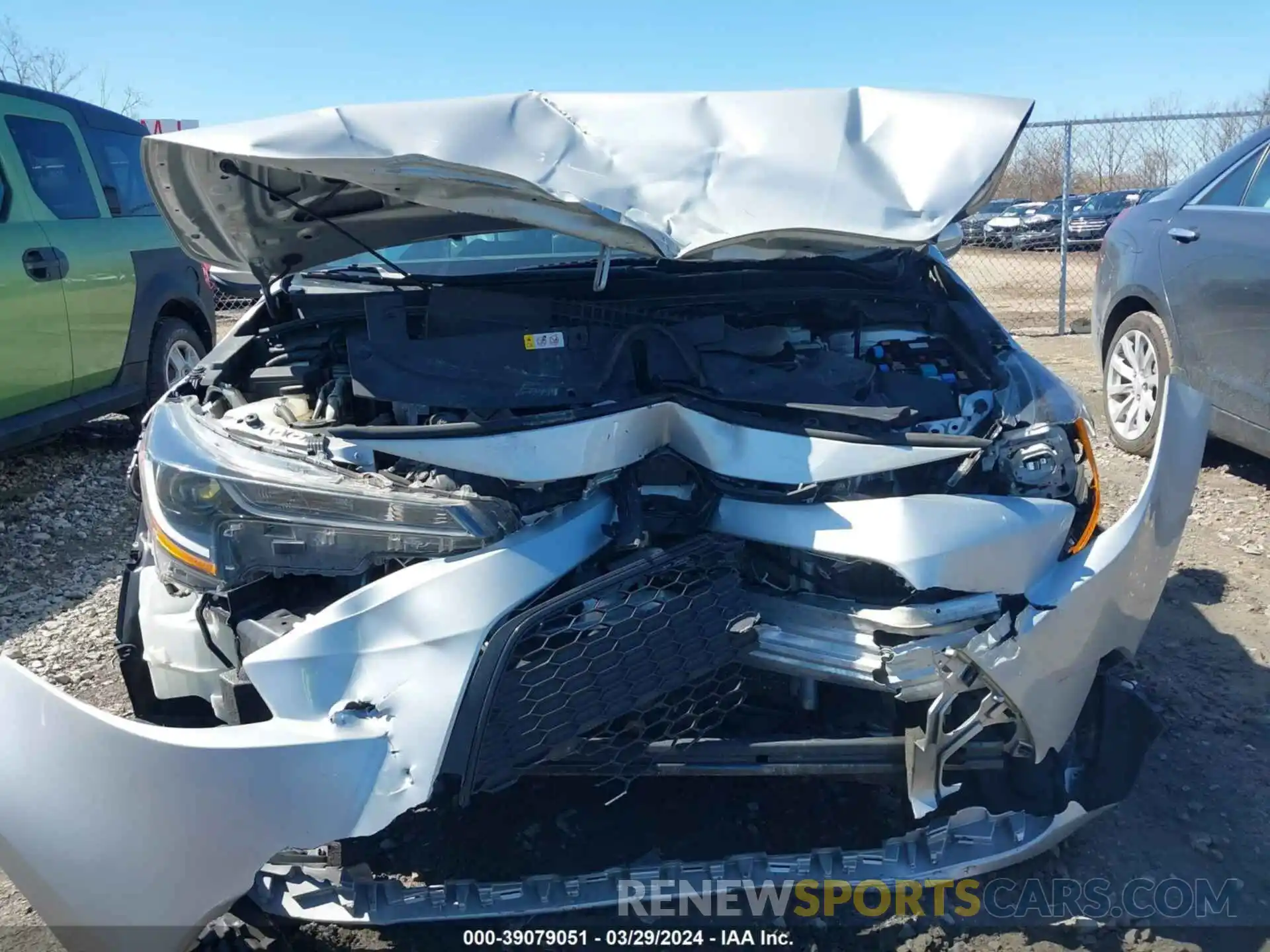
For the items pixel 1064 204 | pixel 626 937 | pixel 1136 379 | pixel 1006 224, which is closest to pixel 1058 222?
pixel 1006 224

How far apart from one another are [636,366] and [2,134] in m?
4.69

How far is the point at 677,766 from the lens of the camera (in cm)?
205

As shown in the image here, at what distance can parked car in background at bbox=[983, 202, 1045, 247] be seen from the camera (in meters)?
13.4

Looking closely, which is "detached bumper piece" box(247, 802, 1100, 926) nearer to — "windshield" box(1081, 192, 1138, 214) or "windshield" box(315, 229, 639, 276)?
"windshield" box(315, 229, 639, 276)

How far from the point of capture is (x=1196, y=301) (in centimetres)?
458

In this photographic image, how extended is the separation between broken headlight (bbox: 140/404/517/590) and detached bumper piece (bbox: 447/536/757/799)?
248mm

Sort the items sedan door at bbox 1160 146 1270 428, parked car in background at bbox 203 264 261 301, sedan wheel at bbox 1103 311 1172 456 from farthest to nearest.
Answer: sedan wheel at bbox 1103 311 1172 456, sedan door at bbox 1160 146 1270 428, parked car in background at bbox 203 264 261 301

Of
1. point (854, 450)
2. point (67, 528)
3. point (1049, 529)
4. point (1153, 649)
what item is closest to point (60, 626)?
point (67, 528)

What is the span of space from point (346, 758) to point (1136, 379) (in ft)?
15.8

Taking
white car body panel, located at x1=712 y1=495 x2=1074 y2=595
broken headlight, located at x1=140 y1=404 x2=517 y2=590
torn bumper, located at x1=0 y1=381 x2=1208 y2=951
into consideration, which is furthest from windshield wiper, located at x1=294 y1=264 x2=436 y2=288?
white car body panel, located at x1=712 y1=495 x2=1074 y2=595

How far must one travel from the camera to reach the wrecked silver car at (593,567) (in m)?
1.79

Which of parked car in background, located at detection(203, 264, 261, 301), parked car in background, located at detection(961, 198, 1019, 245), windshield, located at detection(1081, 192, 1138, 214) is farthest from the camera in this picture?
windshield, located at detection(1081, 192, 1138, 214)

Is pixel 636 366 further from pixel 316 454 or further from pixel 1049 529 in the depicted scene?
pixel 1049 529

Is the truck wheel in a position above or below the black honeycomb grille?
above
